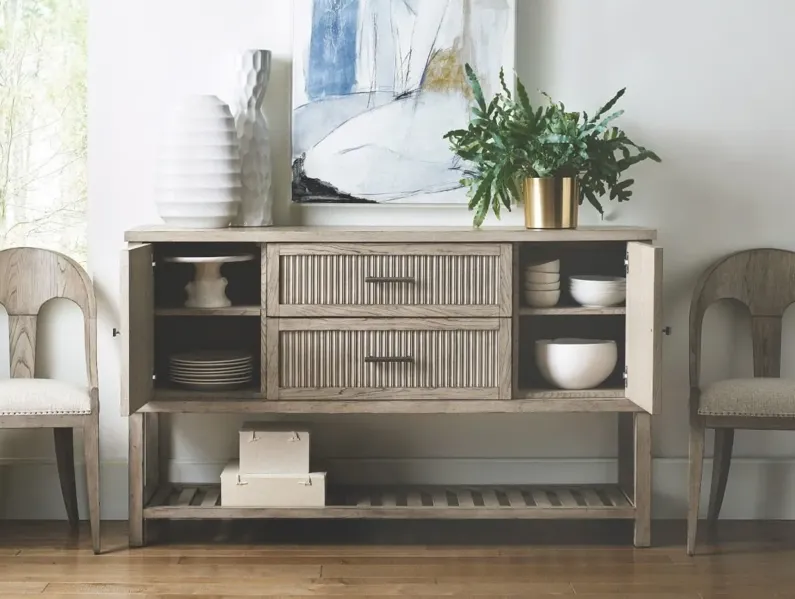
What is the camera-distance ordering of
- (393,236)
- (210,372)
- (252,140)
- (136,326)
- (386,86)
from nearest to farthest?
(136,326)
(393,236)
(210,372)
(252,140)
(386,86)

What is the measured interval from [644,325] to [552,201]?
1.47 ft

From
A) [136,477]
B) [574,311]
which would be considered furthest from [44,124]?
[574,311]

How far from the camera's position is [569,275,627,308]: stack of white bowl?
3186mm

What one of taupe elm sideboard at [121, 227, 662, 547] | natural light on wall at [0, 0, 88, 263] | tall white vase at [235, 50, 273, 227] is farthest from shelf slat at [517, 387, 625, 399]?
natural light on wall at [0, 0, 88, 263]

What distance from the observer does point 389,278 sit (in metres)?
3.08

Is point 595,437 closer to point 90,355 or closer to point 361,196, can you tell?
point 361,196

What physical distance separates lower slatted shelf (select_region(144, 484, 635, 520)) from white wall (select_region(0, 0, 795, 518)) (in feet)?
0.42

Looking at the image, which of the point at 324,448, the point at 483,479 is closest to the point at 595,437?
the point at 483,479

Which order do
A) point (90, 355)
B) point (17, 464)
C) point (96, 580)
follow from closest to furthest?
point (96, 580) < point (90, 355) < point (17, 464)

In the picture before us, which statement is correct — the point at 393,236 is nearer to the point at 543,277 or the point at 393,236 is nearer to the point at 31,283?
the point at 543,277

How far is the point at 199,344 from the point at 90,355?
1.12ft

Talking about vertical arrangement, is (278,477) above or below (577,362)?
below

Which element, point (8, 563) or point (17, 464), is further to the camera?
point (17, 464)

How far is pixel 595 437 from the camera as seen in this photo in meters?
3.56
